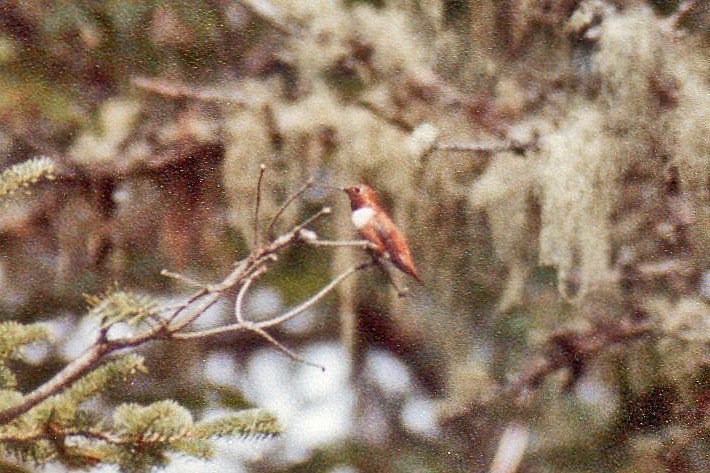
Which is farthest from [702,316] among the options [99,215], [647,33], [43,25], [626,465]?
[43,25]

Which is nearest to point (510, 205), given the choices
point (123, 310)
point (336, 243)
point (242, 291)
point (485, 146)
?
point (485, 146)

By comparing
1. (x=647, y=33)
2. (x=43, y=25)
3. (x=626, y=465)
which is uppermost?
(x=43, y=25)

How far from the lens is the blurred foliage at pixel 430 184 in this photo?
84 cm

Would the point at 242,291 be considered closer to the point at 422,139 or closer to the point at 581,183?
the point at 422,139

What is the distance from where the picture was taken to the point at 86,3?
85 cm

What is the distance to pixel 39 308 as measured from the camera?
2.67ft

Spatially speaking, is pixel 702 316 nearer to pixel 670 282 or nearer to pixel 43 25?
pixel 670 282

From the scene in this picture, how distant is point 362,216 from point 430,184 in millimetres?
88

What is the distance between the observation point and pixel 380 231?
883mm

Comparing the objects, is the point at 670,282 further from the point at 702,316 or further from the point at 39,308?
the point at 39,308

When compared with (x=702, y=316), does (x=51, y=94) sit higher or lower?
higher

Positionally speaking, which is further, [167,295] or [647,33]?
[647,33]

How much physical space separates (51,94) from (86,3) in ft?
0.32

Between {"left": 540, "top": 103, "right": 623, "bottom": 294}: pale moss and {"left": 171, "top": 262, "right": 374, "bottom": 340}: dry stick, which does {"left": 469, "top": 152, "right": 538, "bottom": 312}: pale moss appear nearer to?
{"left": 540, "top": 103, "right": 623, "bottom": 294}: pale moss
